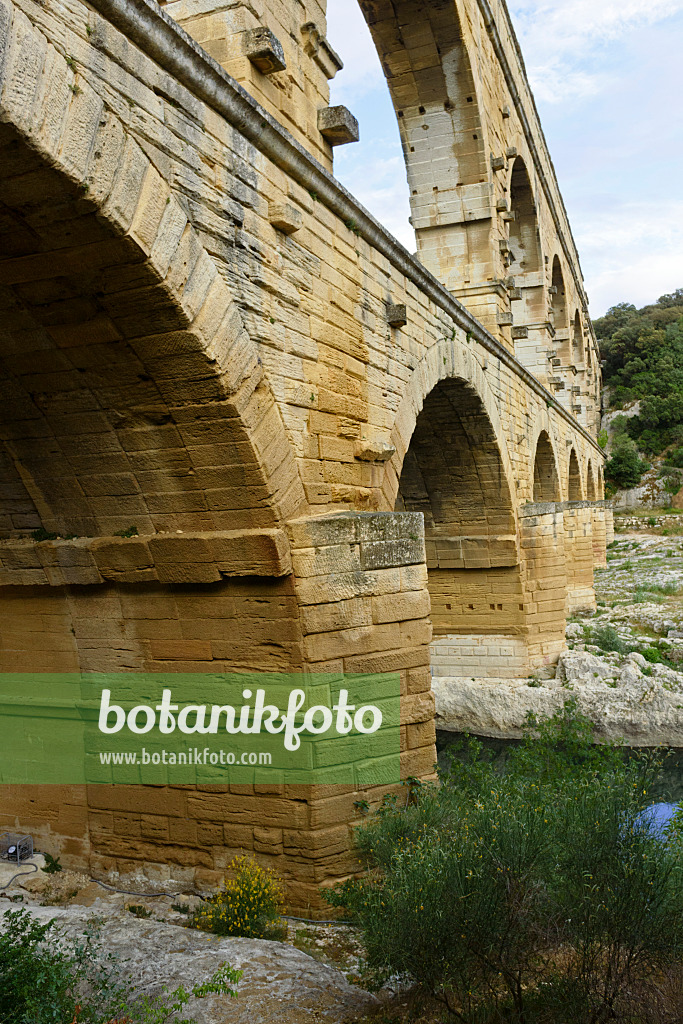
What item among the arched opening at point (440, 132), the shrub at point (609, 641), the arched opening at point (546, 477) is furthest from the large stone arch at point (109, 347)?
the arched opening at point (546, 477)

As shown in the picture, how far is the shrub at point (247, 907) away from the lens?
12.2 ft

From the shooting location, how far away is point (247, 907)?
12.4 feet

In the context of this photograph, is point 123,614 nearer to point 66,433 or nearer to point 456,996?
point 66,433

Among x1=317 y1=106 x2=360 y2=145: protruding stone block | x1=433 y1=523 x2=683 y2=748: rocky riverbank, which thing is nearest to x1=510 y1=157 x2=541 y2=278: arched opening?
x1=433 y1=523 x2=683 y2=748: rocky riverbank

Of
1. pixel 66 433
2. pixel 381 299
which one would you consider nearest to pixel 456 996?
pixel 66 433

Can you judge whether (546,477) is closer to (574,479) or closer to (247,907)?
(574,479)

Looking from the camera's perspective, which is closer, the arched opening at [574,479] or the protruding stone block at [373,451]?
the protruding stone block at [373,451]

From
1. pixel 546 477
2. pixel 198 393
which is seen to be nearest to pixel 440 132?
pixel 546 477

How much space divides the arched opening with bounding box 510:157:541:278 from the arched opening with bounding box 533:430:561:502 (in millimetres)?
4591

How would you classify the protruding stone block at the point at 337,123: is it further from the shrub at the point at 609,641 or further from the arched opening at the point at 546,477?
the arched opening at the point at 546,477

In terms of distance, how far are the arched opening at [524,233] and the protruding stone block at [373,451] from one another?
→ 13.1 meters

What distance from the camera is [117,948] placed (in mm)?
3559

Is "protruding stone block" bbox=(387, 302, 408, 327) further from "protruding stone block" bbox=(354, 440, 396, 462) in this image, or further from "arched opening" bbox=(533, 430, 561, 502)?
"arched opening" bbox=(533, 430, 561, 502)

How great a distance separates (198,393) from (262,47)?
6.69ft
